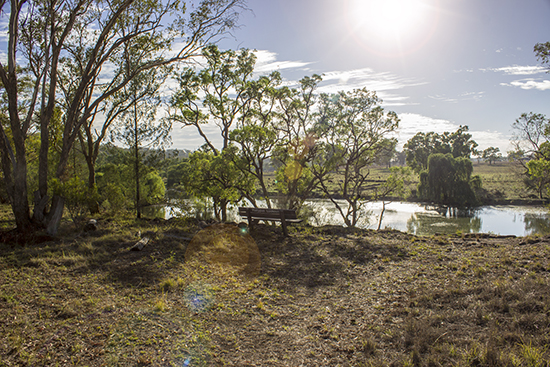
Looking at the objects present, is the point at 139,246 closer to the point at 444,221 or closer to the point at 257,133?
the point at 257,133

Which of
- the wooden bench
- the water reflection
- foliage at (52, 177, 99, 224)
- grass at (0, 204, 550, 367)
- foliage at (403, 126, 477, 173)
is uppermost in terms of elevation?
foliage at (403, 126, 477, 173)

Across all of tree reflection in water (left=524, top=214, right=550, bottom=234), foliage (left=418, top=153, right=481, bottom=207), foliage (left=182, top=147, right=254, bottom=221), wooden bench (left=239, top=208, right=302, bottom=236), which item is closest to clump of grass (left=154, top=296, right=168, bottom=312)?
wooden bench (left=239, top=208, right=302, bottom=236)

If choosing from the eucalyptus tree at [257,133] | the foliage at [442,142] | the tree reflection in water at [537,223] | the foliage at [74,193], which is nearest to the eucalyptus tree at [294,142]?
the eucalyptus tree at [257,133]

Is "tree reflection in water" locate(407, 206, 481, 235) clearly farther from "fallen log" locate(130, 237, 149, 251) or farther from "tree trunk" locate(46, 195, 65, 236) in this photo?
"tree trunk" locate(46, 195, 65, 236)

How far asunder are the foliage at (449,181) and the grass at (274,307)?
35.0m

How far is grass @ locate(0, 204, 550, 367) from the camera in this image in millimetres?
3555

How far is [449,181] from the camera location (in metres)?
40.1

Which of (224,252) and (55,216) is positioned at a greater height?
(55,216)

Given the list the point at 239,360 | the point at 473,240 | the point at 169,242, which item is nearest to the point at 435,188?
the point at 473,240

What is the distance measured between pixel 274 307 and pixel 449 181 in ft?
137

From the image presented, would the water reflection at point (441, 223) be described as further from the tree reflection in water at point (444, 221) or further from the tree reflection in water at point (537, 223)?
the tree reflection in water at point (537, 223)

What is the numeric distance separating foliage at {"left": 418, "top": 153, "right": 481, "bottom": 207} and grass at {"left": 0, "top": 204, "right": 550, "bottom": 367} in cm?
3502

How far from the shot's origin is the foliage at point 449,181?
39894 millimetres

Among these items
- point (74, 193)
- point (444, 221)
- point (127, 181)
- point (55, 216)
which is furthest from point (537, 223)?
point (127, 181)
